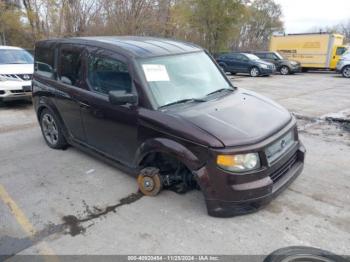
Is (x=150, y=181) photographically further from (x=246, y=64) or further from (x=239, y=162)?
(x=246, y=64)

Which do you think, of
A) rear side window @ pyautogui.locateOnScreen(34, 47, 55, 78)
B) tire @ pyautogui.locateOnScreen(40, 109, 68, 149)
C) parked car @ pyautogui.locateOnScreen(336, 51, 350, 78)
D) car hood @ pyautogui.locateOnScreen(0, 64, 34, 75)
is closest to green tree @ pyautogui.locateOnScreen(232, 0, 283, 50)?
parked car @ pyautogui.locateOnScreen(336, 51, 350, 78)

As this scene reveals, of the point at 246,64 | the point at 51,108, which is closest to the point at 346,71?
the point at 246,64

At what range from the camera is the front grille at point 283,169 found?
3.09 meters

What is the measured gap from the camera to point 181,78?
3.64 meters

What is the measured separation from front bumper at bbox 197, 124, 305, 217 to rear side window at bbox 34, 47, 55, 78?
10.4 feet

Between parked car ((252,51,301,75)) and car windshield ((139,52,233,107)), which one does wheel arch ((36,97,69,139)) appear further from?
parked car ((252,51,301,75))

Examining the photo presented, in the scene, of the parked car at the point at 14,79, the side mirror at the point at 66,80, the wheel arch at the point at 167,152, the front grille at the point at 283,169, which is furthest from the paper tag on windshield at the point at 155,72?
the parked car at the point at 14,79

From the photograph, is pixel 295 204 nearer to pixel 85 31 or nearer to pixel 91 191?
pixel 91 191

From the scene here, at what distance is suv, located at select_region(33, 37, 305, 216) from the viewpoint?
9.42 ft

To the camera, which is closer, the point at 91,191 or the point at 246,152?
the point at 246,152

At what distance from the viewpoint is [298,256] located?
2.57m

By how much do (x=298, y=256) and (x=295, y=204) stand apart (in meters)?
0.92

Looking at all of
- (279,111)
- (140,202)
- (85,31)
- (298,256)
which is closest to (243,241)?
(298,256)

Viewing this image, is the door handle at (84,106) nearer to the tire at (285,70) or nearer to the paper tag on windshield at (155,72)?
the paper tag on windshield at (155,72)
